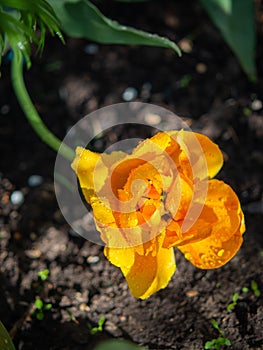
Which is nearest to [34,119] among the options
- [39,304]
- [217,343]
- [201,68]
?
[39,304]

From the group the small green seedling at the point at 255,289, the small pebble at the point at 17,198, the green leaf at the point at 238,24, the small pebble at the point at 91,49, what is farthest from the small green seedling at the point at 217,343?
the small pebble at the point at 91,49

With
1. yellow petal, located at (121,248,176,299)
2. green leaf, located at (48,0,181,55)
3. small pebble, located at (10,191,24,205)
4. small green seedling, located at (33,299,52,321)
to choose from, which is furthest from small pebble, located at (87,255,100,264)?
green leaf, located at (48,0,181,55)

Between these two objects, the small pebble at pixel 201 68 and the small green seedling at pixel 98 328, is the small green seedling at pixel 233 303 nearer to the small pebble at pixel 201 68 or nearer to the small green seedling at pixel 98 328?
the small green seedling at pixel 98 328

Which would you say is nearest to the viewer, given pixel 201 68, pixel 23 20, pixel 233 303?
pixel 23 20

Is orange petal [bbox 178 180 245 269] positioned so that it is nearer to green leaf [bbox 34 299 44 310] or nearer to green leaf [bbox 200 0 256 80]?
green leaf [bbox 34 299 44 310]

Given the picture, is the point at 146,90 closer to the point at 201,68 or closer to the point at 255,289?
the point at 201,68

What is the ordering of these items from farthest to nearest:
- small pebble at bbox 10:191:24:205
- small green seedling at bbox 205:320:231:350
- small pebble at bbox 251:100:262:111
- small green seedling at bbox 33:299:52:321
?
1. small pebble at bbox 251:100:262:111
2. small pebble at bbox 10:191:24:205
3. small green seedling at bbox 33:299:52:321
4. small green seedling at bbox 205:320:231:350
